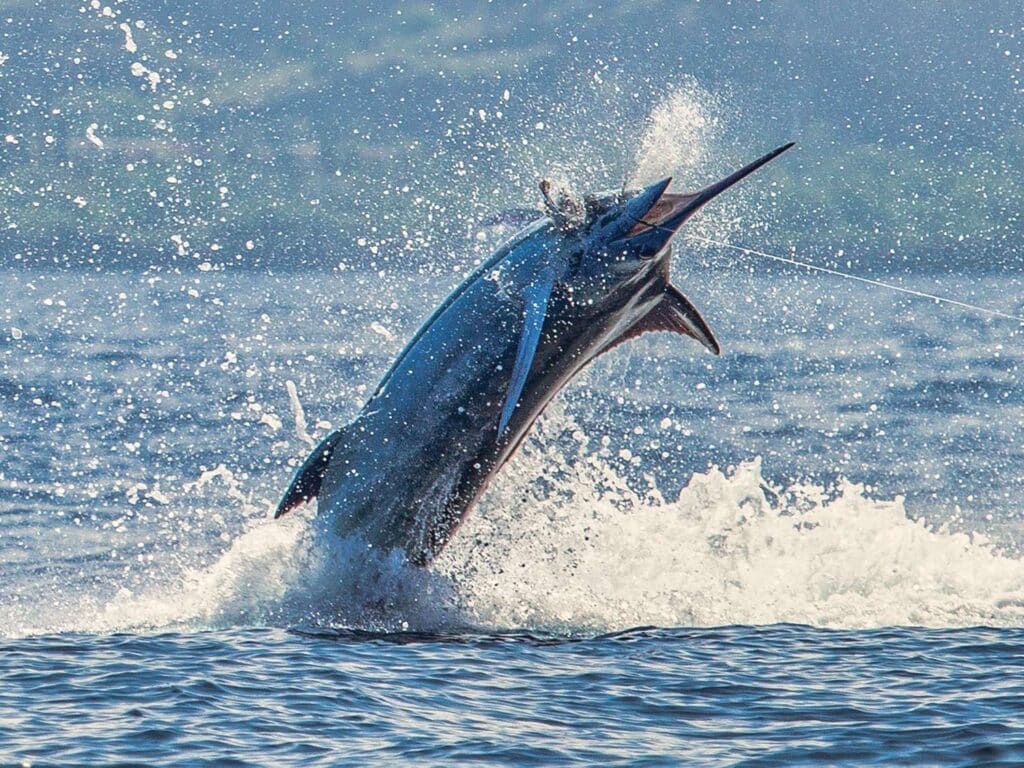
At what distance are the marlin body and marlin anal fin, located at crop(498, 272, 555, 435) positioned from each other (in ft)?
0.05

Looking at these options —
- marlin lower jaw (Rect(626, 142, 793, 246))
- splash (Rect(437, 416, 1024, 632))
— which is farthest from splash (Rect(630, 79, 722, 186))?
splash (Rect(437, 416, 1024, 632))

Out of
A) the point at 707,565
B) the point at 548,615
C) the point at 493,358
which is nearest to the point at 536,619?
the point at 548,615

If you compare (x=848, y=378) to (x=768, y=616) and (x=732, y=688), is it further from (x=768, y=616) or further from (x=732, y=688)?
(x=732, y=688)

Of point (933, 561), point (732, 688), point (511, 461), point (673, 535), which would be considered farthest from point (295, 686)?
point (933, 561)

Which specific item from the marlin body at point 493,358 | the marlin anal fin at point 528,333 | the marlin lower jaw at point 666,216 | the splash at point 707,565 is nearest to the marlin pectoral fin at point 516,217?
the marlin body at point 493,358

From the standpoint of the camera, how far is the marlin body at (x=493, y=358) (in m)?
14.9

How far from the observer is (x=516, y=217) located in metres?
15.2

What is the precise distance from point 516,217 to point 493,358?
54.9 inches

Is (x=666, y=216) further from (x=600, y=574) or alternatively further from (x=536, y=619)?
(x=600, y=574)

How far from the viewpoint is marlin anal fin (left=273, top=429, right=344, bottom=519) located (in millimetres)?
15898

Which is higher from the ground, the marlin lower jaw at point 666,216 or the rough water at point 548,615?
the marlin lower jaw at point 666,216

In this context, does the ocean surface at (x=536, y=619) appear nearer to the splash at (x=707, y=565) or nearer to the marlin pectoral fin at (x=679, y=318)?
the splash at (x=707, y=565)

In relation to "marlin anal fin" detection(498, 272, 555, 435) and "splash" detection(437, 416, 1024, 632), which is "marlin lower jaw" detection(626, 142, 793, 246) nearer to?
"marlin anal fin" detection(498, 272, 555, 435)

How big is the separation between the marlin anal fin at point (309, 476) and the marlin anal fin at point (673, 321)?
2.93m
